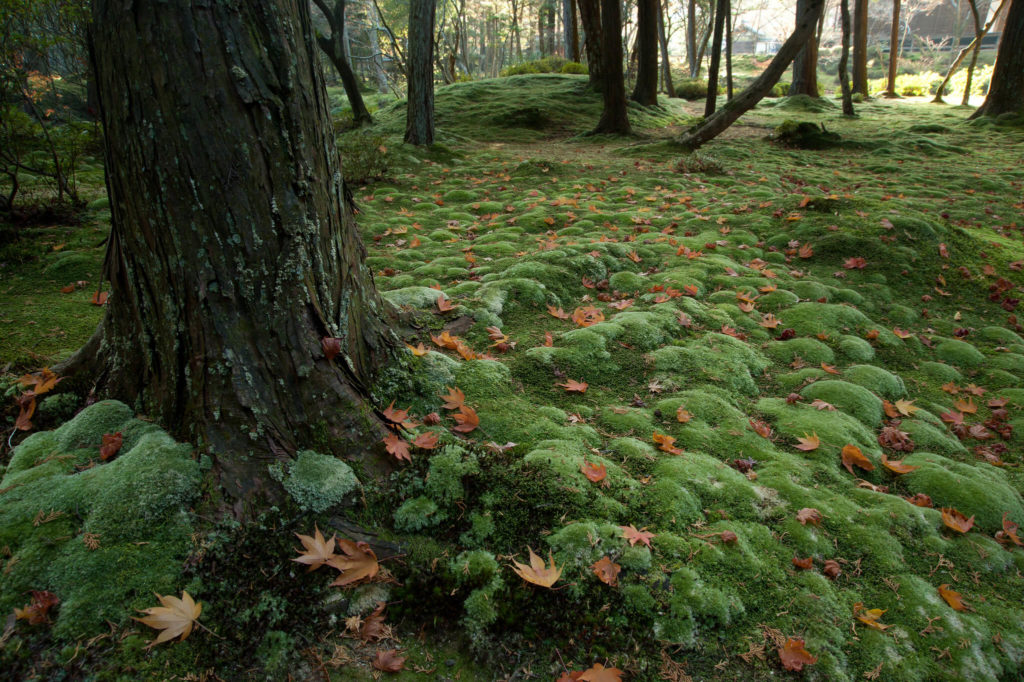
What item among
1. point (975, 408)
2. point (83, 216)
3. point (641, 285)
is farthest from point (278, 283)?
point (83, 216)

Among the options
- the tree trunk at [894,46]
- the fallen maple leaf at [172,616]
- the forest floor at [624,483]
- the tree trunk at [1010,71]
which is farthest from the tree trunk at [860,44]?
the fallen maple leaf at [172,616]

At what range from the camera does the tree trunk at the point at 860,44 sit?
66.7 feet

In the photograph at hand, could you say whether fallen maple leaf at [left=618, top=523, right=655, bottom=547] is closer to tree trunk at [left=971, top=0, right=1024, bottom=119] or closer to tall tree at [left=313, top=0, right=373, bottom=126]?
tall tree at [left=313, top=0, right=373, bottom=126]

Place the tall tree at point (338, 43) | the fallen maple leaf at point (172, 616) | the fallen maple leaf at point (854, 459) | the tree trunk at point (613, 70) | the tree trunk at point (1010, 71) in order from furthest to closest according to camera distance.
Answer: the tree trunk at point (1010, 71), the tree trunk at point (613, 70), the tall tree at point (338, 43), the fallen maple leaf at point (854, 459), the fallen maple leaf at point (172, 616)

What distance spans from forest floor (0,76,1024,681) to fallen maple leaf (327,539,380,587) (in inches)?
2.1

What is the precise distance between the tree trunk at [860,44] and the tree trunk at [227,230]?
25.4m

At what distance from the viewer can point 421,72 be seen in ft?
34.1

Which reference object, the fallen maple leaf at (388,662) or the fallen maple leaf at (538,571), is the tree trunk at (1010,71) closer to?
the fallen maple leaf at (538,571)

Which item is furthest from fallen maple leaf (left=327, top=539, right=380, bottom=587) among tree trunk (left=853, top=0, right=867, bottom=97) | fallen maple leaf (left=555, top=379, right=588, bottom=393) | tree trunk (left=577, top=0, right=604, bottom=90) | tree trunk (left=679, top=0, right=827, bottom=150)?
tree trunk (left=853, top=0, right=867, bottom=97)

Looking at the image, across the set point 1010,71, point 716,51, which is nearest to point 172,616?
point 716,51

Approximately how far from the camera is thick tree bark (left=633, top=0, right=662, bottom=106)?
13.7 m

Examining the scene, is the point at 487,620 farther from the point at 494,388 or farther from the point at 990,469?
the point at 990,469

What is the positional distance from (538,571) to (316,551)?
2.93ft

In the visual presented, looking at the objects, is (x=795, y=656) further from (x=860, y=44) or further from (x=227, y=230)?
(x=860, y=44)
